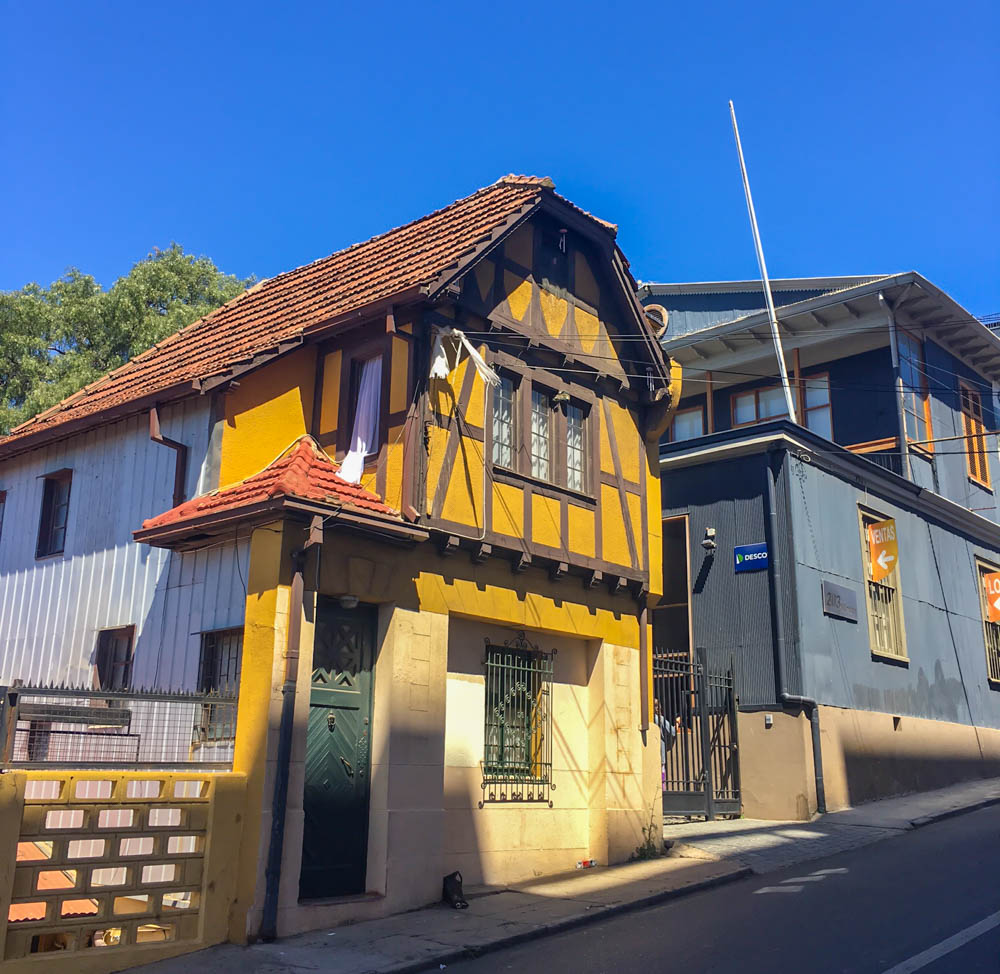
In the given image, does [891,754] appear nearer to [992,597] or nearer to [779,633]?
[779,633]

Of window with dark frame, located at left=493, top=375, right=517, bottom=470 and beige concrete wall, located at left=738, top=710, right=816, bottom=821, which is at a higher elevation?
window with dark frame, located at left=493, top=375, right=517, bottom=470

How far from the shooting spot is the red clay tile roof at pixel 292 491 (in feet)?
31.8

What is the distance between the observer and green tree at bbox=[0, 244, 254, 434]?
957 inches

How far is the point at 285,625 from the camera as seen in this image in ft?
31.5

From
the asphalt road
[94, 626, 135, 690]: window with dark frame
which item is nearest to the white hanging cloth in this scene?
[94, 626, 135, 690]: window with dark frame

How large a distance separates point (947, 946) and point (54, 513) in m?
11.5

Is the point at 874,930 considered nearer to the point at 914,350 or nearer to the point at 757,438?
the point at 757,438

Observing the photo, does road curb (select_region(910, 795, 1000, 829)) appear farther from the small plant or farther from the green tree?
the green tree

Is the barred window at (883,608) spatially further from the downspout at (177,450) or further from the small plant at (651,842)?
the downspout at (177,450)

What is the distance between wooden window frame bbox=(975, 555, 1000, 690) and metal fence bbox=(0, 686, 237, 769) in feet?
58.3

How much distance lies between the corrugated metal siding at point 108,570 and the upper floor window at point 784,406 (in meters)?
13.4

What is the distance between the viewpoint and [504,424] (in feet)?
41.2

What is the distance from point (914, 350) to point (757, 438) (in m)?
6.31

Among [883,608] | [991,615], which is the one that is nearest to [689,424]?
[883,608]
